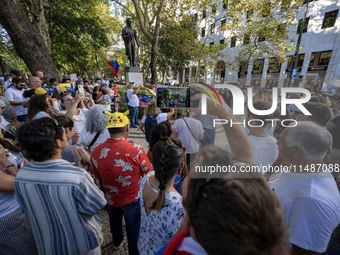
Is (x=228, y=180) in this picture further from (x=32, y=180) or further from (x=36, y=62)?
(x=36, y=62)

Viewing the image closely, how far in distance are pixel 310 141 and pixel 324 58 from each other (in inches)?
800

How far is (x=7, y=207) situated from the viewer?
4.76ft

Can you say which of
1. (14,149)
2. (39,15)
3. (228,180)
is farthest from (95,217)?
(39,15)

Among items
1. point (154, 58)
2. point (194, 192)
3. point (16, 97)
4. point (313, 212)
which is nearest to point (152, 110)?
point (313, 212)

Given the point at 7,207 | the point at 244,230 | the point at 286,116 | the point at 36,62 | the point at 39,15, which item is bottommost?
the point at 7,207

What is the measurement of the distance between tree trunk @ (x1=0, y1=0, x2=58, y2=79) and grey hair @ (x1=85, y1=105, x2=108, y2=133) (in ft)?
23.0

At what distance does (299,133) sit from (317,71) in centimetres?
2033

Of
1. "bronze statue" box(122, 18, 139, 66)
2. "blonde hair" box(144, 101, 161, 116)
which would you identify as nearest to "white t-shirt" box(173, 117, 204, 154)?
"blonde hair" box(144, 101, 161, 116)

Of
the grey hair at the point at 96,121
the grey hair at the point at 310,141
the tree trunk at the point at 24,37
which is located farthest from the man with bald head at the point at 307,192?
the tree trunk at the point at 24,37

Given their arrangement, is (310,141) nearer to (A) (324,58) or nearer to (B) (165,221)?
(B) (165,221)

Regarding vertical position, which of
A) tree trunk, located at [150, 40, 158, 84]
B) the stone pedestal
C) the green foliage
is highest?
the green foliage

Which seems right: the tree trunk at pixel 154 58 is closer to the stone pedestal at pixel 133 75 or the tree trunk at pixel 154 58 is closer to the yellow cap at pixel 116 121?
the stone pedestal at pixel 133 75

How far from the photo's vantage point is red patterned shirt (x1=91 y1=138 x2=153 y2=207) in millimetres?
1841

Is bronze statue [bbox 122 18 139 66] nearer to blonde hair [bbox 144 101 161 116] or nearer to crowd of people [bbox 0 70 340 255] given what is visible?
blonde hair [bbox 144 101 161 116]
